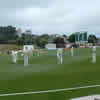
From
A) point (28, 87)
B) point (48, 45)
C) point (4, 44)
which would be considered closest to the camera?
point (28, 87)

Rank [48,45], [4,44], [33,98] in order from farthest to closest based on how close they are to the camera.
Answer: [4,44], [48,45], [33,98]

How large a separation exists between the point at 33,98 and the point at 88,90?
5.81 feet

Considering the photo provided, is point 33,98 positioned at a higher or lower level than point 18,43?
lower

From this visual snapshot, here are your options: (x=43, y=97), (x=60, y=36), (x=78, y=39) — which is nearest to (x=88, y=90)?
(x=43, y=97)

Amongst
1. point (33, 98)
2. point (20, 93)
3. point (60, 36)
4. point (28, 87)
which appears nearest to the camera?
point (33, 98)

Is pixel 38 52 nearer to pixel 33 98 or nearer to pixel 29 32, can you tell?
pixel 29 32

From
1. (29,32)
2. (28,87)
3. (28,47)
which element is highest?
(29,32)

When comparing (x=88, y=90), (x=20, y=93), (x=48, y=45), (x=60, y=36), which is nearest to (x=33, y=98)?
(x=20, y=93)

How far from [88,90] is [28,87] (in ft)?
6.53

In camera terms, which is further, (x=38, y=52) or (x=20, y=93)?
(x=38, y=52)

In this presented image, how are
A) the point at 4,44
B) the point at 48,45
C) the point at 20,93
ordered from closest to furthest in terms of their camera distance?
the point at 20,93
the point at 48,45
the point at 4,44

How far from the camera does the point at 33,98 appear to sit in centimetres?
426

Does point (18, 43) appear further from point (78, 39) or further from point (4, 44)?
point (78, 39)

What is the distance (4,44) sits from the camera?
19.5m
